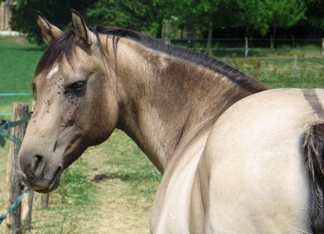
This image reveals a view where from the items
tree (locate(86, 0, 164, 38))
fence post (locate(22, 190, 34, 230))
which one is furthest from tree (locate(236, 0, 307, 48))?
fence post (locate(22, 190, 34, 230))

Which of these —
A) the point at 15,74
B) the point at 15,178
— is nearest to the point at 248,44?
the point at 15,74

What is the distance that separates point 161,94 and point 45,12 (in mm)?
39569

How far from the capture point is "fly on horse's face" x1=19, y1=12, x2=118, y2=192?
267cm

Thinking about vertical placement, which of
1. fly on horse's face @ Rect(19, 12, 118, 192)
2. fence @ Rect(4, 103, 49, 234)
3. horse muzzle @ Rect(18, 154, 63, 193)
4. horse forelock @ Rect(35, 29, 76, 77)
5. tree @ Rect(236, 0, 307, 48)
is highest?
horse forelock @ Rect(35, 29, 76, 77)

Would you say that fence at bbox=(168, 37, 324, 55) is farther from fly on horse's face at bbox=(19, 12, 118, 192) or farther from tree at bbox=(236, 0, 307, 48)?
fly on horse's face at bbox=(19, 12, 118, 192)

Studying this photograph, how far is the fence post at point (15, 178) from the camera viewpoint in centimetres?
470

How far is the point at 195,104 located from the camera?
287 cm

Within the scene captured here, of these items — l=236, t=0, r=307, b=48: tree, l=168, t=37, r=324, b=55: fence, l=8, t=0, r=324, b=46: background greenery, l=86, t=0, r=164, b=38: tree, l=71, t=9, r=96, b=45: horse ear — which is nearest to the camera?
l=71, t=9, r=96, b=45: horse ear

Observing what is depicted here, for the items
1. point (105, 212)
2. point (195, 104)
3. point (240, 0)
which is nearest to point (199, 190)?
point (195, 104)

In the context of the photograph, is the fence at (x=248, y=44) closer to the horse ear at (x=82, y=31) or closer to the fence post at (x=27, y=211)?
the fence post at (x=27, y=211)

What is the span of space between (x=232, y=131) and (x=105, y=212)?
4.54 metres

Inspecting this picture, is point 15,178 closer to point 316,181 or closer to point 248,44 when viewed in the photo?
point 316,181

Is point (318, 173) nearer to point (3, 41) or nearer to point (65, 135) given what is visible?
point (65, 135)

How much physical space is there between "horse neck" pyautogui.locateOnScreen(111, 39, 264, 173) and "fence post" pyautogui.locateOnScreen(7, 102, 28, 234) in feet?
6.51
